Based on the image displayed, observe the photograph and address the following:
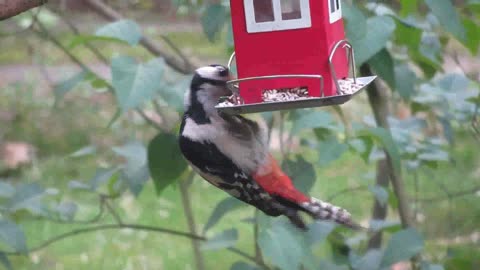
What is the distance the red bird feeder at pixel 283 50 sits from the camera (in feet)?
6.00

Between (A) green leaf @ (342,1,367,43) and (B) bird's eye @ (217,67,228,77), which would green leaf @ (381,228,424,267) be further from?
(B) bird's eye @ (217,67,228,77)

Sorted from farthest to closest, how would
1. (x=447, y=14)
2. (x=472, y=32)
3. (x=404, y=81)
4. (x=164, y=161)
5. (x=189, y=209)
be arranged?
(x=189, y=209), (x=404, y=81), (x=472, y=32), (x=164, y=161), (x=447, y=14)

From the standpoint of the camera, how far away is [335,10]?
77.9 inches

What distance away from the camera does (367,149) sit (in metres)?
2.30

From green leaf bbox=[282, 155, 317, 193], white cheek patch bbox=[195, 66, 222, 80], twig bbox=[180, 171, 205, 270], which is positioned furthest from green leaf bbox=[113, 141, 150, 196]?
white cheek patch bbox=[195, 66, 222, 80]

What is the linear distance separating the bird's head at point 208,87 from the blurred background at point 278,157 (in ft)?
0.52

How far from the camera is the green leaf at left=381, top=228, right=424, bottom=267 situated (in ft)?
8.02

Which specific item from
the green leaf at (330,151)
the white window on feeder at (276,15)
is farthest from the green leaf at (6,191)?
the white window on feeder at (276,15)

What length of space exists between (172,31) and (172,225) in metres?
3.18

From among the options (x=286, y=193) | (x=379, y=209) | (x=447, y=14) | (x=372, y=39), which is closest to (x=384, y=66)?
(x=372, y=39)

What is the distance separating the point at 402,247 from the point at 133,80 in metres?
0.93

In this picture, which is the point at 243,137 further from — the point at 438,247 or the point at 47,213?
the point at 438,247

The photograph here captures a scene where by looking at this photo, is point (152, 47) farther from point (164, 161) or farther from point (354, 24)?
point (354, 24)

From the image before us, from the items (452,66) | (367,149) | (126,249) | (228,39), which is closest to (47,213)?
(228,39)
